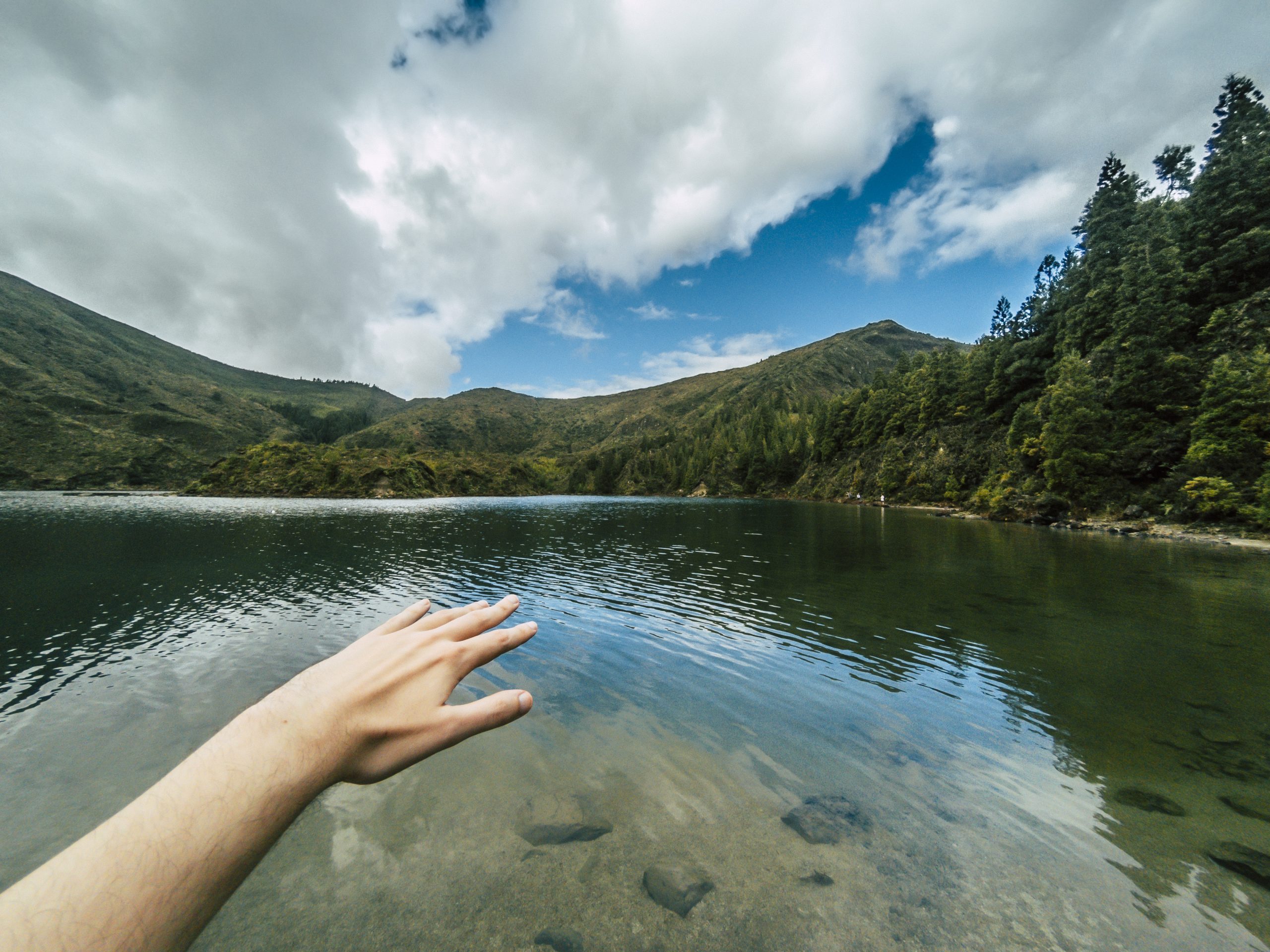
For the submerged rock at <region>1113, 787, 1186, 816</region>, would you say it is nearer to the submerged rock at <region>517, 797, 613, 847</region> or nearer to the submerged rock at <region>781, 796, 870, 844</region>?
the submerged rock at <region>781, 796, 870, 844</region>

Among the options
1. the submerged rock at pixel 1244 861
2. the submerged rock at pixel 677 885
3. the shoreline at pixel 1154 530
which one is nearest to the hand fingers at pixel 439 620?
the submerged rock at pixel 677 885

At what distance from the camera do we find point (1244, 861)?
6094 mm

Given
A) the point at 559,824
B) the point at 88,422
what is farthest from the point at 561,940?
the point at 88,422

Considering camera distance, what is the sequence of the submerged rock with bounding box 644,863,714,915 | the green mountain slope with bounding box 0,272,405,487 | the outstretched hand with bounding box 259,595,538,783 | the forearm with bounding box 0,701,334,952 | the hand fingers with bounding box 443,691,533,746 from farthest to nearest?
the green mountain slope with bounding box 0,272,405,487
the submerged rock with bounding box 644,863,714,915
the hand fingers with bounding box 443,691,533,746
the outstretched hand with bounding box 259,595,538,783
the forearm with bounding box 0,701,334,952

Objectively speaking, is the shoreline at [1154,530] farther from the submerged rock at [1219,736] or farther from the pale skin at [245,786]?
the pale skin at [245,786]

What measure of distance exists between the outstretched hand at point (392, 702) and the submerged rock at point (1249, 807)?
1158cm

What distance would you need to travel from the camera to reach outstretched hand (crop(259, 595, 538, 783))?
2.09 m

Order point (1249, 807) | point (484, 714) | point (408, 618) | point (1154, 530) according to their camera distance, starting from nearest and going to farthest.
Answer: point (484, 714), point (408, 618), point (1249, 807), point (1154, 530)

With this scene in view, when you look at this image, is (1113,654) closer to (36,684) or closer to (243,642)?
(243,642)

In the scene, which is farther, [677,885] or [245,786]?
[677,885]

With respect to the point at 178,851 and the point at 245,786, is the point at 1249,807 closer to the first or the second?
the point at 245,786

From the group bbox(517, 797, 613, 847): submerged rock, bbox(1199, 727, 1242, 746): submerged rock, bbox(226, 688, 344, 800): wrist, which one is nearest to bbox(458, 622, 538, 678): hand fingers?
bbox(226, 688, 344, 800): wrist

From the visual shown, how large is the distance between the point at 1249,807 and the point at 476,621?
12183 millimetres

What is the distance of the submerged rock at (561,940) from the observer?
500cm
